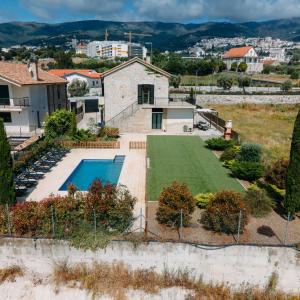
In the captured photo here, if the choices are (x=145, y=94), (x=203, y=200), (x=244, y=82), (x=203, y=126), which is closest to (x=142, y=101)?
(x=145, y=94)

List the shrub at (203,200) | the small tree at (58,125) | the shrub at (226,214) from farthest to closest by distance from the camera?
the small tree at (58,125) < the shrub at (203,200) < the shrub at (226,214)

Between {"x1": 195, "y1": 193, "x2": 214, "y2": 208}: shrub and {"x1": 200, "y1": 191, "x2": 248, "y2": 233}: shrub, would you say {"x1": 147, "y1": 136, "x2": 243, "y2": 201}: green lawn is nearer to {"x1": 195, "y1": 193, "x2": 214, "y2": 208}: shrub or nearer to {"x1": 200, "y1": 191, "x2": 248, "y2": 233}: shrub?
{"x1": 195, "y1": 193, "x2": 214, "y2": 208}: shrub

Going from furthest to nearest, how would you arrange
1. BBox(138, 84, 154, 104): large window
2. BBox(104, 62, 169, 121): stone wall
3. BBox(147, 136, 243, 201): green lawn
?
BBox(138, 84, 154, 104): large window < BBox(104, 62, 169, 121): stone wall < BBox(147, 136, 243, 201): green lawn

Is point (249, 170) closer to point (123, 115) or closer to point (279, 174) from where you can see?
point (279, 174)

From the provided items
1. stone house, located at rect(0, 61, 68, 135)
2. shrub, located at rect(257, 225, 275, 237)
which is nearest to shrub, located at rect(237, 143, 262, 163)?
shrub, located at rect(257, 225, 275, 237)

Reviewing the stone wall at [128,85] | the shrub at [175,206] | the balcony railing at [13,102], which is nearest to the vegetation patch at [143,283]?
the shrub at [175,206]

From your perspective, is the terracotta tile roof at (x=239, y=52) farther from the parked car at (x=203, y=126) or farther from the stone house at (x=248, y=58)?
the parked car at (x=203, y=126)
